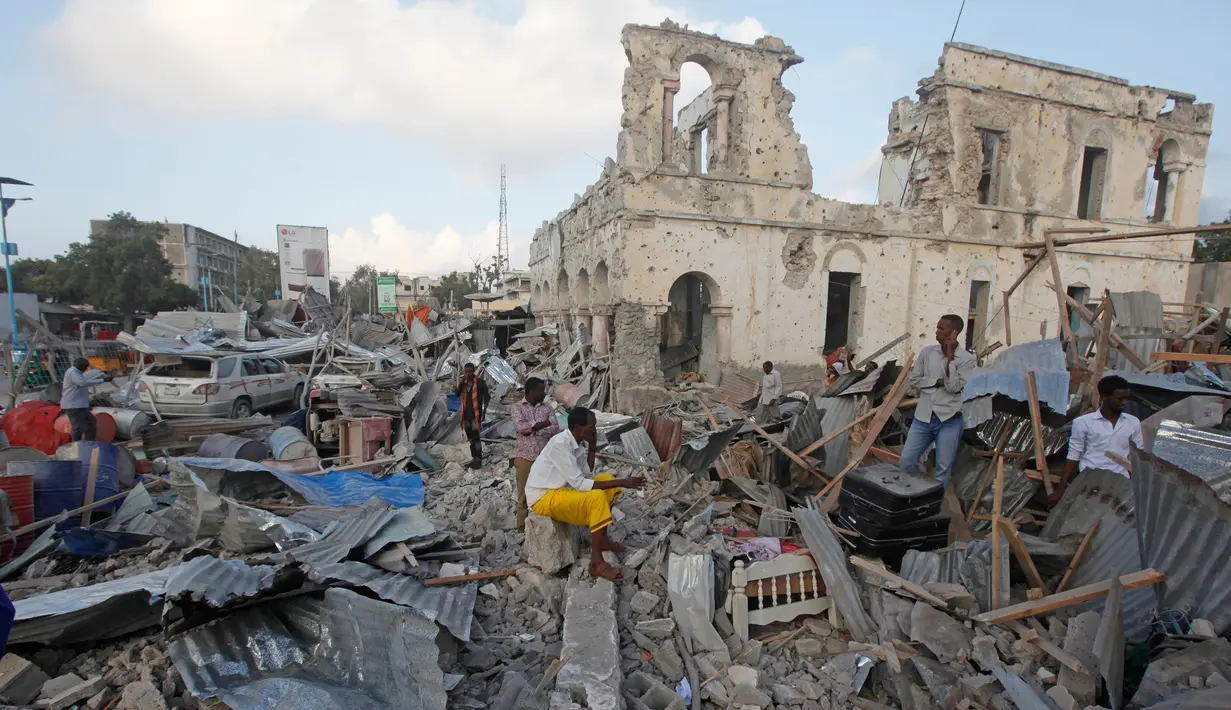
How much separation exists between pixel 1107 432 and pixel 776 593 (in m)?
2.76

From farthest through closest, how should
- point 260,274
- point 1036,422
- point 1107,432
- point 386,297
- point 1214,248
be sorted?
1. point 260,274
2. point 386,297
3. point 1214,248
4. point 1036,422
5. point 1107,432

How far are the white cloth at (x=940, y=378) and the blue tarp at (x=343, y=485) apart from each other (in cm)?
549

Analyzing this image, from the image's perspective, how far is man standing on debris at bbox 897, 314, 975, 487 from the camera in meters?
4.87

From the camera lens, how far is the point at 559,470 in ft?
13.9

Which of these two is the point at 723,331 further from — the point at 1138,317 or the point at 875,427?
the point at 875,427

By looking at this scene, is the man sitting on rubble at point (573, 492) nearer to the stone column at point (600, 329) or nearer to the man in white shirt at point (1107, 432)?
the man in white shirt at point (1107, 432)

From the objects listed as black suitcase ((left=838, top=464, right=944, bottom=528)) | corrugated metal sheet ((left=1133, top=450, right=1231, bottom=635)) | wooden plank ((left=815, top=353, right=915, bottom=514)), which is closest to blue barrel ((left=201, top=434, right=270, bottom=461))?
wooden plank ((left=815, top=353, right=915, bottom=514))

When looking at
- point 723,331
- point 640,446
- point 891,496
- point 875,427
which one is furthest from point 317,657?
point 723,331

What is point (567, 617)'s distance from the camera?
12.0 feet

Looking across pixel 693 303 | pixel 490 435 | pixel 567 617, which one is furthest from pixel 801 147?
pixel 567 617

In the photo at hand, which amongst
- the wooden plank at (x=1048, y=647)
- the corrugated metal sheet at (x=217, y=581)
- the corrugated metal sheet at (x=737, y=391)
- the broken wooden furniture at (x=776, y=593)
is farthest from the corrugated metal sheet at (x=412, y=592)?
the corrugated metal sheet at (x=737, y=391)

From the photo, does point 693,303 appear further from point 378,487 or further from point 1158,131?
point 1158,131

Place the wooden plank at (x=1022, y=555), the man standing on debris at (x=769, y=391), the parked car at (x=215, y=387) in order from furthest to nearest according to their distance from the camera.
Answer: the parked car at (x=215, y=387)
the man standing on debris at (x=769, y=391)
the wooden plank at (x=1022, y=555)

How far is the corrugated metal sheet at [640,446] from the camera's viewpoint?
302 inches
